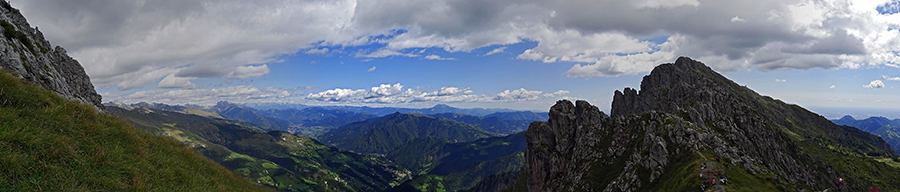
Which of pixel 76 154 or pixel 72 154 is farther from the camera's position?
pixel 76 154

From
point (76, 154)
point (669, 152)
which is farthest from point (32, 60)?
point (669, 152)

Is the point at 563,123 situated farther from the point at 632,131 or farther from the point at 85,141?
the point at 85,141

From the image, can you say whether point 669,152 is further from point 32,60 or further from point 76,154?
point 32,60

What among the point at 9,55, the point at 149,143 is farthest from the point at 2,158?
the point at 9,55

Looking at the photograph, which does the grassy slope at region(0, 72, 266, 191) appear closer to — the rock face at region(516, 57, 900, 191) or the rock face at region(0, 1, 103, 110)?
the rock face at region(0, 1, 103, 110)

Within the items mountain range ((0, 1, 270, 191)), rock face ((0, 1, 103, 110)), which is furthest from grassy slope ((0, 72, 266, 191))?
rock face ((0, 1, 103, 110))

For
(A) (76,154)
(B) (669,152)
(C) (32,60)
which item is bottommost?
(B) (669,152)

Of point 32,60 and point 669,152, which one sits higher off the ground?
point 32,60
